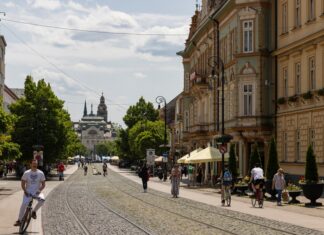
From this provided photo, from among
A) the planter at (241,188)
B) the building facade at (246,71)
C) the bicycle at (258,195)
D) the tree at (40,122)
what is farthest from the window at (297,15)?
the tree at (40,122)

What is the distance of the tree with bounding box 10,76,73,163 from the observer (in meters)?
75.9

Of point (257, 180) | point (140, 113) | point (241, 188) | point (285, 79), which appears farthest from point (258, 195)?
point (140, 113)

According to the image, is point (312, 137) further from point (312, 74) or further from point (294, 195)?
point (294, 195)

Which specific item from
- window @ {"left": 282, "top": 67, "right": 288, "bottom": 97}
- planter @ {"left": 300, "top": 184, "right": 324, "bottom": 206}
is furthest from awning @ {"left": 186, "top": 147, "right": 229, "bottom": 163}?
planter @ {"left": 300, "top": 184, "right": 324, "bottom": 206}

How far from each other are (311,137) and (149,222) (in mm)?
20174

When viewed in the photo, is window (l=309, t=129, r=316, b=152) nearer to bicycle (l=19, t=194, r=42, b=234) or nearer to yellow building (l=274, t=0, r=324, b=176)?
yellow building (l=274, t=0, r=324, b=176)

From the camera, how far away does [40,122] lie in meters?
76.9

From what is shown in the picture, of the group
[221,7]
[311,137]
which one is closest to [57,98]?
[221,7]

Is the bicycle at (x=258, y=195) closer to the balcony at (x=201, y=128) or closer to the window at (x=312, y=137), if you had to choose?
the window at (x=312, y=137)

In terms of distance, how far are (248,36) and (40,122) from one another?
109 ft

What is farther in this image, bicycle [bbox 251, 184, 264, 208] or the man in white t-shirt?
bicycle [bbox 251, 184, 264, 208]

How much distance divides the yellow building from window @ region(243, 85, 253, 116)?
2949mm

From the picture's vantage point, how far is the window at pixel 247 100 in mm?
49406

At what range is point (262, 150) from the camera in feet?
166
